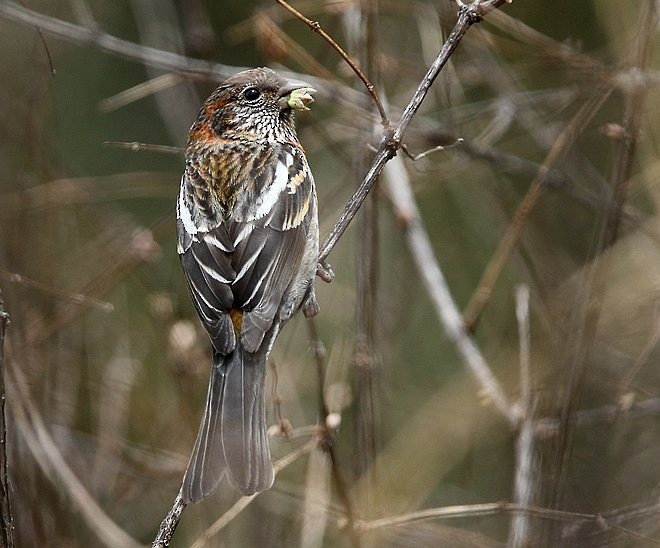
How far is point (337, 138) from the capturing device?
689 centimetres

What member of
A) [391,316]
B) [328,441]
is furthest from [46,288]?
[391,316]

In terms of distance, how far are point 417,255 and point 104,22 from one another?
5142 mm

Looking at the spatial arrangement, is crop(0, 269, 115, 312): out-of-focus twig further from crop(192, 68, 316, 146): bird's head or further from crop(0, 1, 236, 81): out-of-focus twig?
crop(0, 1, 236, 81): out-of-focus twig

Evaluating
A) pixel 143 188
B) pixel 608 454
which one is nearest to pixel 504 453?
pixel 608 454

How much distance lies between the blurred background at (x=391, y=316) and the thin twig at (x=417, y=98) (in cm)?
41

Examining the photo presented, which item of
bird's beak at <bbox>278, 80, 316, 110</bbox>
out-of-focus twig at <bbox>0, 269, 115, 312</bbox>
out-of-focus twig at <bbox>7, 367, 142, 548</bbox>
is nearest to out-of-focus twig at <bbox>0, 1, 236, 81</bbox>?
bird's beak at <bbox>278, 80, 316, 110</bbox>

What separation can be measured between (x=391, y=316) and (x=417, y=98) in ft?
8.48

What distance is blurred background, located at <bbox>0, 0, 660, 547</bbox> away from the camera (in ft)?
14.8

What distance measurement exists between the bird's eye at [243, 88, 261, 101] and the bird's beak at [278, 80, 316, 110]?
0.39ft

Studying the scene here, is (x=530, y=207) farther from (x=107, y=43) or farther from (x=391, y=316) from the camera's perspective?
(x=107, y=43)

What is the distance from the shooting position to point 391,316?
6223 mm

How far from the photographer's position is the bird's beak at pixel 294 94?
498 centimetres

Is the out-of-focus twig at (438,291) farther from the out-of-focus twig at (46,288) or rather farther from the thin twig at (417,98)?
the out-of-focus twig at (46,288)

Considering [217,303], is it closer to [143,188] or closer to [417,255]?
A: [417,255]
